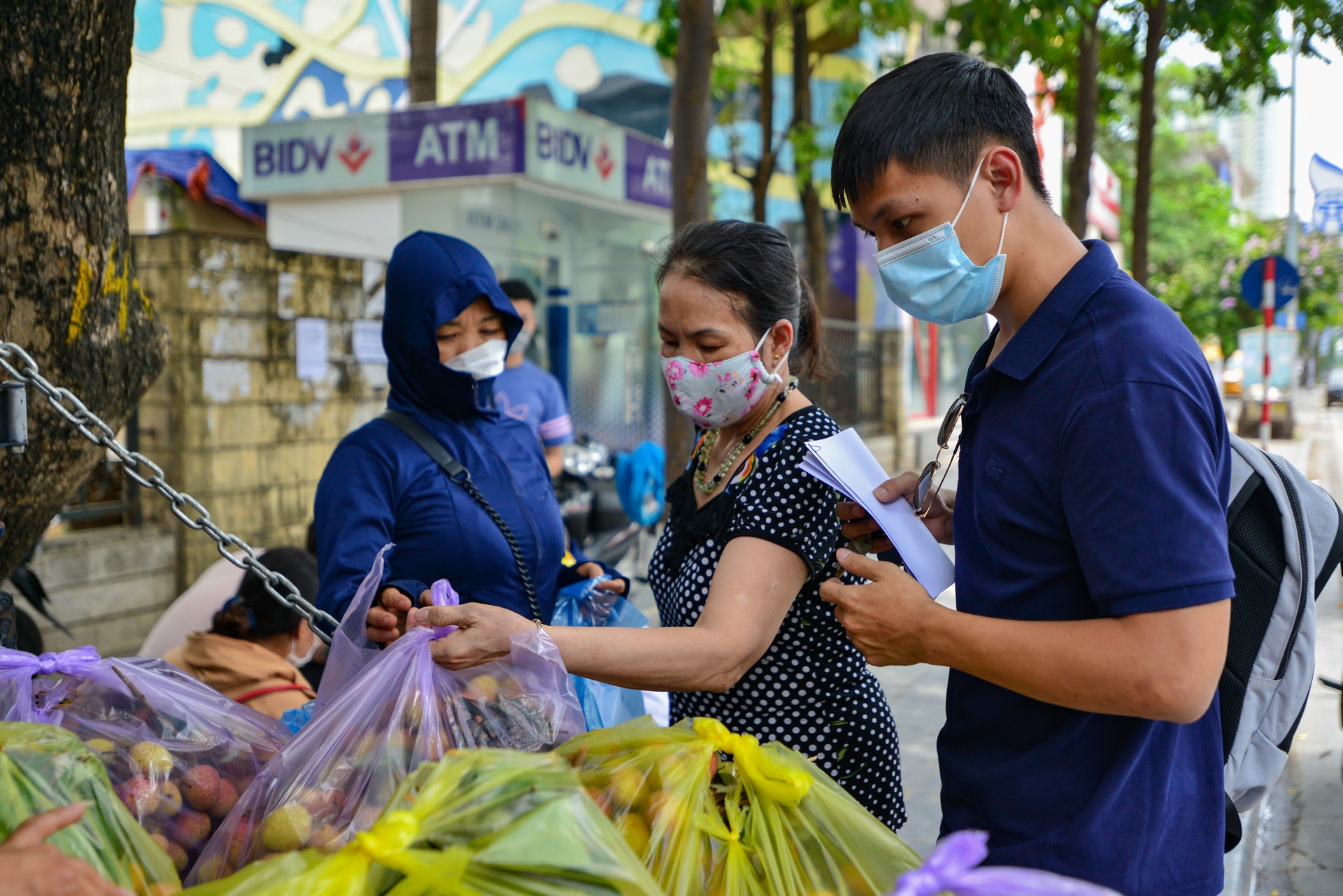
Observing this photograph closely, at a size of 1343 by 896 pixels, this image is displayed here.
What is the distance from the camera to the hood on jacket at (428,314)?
251cm

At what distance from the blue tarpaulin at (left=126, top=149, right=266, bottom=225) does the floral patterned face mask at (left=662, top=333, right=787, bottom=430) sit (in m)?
9.26

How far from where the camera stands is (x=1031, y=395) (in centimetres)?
135

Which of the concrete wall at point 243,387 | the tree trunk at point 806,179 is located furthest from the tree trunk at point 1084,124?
the concrete wall at point 243,387

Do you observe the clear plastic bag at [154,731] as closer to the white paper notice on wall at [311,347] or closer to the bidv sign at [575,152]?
the white paper notice on wall at [311,347]

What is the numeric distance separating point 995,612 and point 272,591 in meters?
1.24

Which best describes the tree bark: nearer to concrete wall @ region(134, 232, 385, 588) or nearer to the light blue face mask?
concrete wall @ region(134, 232, 385, 588)

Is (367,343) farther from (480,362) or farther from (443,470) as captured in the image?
(443,470)

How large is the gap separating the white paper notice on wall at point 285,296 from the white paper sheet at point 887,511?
5.16m

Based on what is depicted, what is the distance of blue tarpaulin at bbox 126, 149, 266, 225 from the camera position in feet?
32.4

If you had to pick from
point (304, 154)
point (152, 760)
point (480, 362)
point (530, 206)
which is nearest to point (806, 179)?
point (530, 206)

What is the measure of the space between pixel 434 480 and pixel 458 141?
249 inches

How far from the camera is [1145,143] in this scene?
807 centimetres

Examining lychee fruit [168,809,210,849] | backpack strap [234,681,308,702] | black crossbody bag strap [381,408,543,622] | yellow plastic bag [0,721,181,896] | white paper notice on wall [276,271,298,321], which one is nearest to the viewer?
yellow plastic bag [0,721,181,896]

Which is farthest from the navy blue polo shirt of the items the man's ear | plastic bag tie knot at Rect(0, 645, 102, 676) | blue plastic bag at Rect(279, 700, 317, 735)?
plastic bag tie knot at Rect(0, 645, 102, 676)
